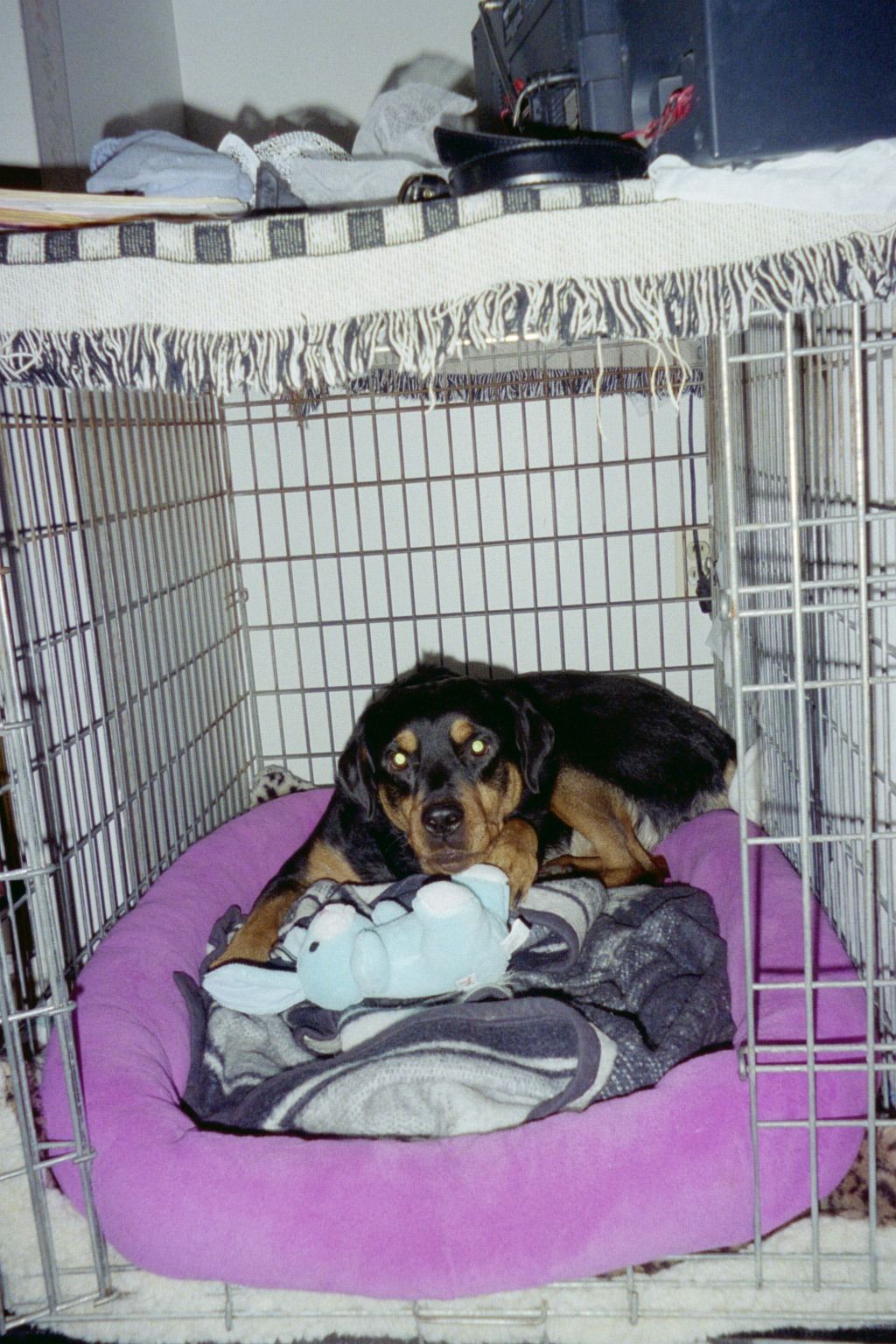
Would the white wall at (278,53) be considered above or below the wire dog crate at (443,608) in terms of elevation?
above

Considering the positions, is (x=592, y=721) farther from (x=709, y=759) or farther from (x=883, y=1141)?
(x=883, y=1141)

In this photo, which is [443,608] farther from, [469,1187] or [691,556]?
[469,1187]

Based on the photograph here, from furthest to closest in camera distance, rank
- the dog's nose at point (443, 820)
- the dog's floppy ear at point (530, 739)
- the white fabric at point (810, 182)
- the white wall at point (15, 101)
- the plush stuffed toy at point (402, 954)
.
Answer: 1. the dog's floppy ear at point (530, 739)
2. the white wall at point (15, 101)
3. the dog's nose at point (443, 820)
4. the plush stuffed toy at point (402, 954)
5. the white fabric at point (810, 182)

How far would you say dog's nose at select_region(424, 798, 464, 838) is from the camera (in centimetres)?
187

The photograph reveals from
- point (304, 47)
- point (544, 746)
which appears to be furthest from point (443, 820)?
point (304, 47)

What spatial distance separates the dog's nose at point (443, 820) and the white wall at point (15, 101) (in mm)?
1562

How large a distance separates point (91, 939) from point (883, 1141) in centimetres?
136

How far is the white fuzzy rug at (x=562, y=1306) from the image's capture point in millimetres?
1206

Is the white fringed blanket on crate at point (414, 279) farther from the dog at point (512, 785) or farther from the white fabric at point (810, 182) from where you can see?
the dog at point (512, 785)

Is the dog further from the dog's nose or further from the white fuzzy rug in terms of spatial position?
the white fuzzy rug

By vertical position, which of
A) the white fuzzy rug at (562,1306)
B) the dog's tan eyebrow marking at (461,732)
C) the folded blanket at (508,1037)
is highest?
the dog's tan eyebrow marking at (461,732)

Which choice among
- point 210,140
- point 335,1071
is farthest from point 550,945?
point 210,140

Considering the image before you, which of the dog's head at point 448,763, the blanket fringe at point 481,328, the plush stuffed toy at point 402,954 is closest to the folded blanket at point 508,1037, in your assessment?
the plush stuffed toy at point 402,954

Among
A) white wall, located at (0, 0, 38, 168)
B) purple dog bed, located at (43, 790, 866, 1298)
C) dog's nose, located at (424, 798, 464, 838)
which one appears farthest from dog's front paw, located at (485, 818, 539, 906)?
white wall, located at (0, 0, 38, 168)
